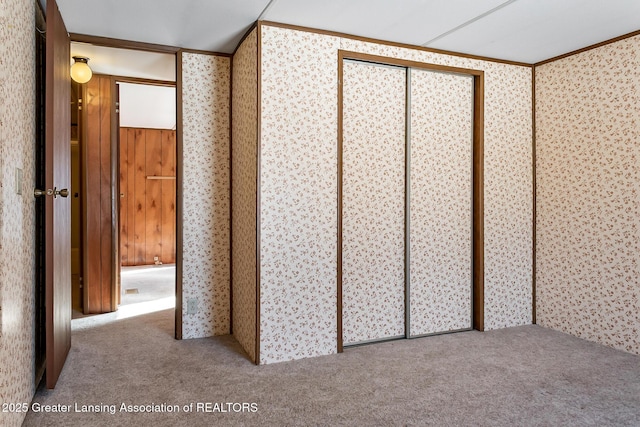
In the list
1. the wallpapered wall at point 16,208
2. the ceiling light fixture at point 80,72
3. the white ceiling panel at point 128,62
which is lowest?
the wallpapered wall at point 16,208

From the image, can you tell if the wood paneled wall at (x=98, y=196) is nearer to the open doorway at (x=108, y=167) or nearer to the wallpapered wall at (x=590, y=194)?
the open doorway at (x=108, y=167)

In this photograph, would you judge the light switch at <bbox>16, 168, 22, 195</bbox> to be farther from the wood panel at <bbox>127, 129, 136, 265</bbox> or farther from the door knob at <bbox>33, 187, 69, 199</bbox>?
the wood panel at <bbox>127, 129, 136, 265</bbox>

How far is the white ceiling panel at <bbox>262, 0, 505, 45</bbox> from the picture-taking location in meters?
2.54

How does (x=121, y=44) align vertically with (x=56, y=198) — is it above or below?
above

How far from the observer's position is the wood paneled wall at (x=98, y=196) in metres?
4.01

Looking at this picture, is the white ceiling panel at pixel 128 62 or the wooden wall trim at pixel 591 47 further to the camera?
the white ceiling panel at pixel 128 62

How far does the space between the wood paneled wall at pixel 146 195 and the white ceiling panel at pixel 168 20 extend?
4.24m

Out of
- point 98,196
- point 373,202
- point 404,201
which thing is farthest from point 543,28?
point 98,196

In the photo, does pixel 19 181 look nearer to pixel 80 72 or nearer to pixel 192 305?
pixel 192 305

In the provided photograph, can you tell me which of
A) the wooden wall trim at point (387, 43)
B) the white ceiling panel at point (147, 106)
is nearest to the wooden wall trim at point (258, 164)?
the wooden wall trim at point (387, 43)

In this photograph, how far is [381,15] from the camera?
8.89 ft

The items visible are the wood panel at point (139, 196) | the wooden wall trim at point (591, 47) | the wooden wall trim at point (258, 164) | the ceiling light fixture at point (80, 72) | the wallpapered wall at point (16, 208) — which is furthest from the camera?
the wood panel at point (139, 196)

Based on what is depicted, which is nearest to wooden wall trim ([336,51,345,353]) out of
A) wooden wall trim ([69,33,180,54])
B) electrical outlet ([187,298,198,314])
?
electrical outlet ([187,298,198,314])

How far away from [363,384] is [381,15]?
2.16m
